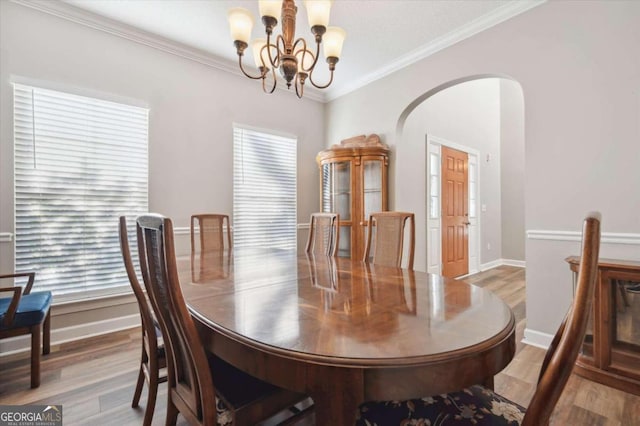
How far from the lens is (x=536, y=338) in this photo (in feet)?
7.91

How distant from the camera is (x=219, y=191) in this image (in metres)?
3.42

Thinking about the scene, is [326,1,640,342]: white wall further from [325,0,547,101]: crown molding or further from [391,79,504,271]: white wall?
[391,79,504,271]: white wall

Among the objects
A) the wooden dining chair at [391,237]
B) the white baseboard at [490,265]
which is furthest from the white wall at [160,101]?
the white baseboard at [490,265]

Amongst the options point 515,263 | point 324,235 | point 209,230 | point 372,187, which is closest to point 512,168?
point 515,263

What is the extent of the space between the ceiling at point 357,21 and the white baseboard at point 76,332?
2.69 m

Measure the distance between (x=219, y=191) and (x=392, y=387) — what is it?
3115 mm

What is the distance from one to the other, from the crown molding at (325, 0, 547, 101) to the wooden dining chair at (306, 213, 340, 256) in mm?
2034

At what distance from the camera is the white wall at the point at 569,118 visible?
78.4 inches

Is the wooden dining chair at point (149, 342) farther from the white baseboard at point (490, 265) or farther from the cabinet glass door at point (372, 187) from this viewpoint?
the white baseboard at point (490, 265)

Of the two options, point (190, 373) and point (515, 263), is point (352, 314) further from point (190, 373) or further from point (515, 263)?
point (515, 263)

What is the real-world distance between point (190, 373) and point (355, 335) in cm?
57

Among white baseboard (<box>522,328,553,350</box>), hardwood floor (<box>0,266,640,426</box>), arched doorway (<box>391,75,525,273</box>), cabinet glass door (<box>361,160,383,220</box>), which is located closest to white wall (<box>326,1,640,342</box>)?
white baseboard (<box>522,328,553,350</box>)

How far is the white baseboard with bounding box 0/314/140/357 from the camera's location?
2.34 m

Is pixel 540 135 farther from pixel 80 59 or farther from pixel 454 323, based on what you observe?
pixel 80 59
